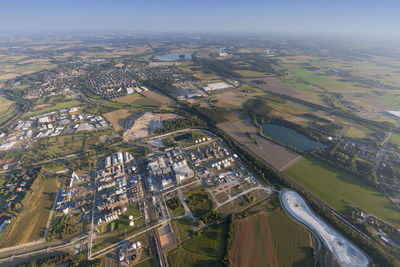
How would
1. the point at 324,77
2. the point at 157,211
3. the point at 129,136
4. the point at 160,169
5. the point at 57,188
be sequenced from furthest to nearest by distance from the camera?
the point at 324,77
the point at 129,136
the point at 160,169
the point at 57,188
the point at 157,211

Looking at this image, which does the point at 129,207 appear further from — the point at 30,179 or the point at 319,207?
the point at 319,207

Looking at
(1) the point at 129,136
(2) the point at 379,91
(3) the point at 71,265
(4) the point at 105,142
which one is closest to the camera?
(3) the point at 71,265

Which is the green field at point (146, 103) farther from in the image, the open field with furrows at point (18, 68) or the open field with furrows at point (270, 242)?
the open field with furrows at point (18, 68)

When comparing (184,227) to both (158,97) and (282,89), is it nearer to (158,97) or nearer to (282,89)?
(158,97)

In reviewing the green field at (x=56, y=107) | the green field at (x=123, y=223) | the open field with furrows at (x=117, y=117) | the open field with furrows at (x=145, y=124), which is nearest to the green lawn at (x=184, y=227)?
the green field at (x=123, y=223)

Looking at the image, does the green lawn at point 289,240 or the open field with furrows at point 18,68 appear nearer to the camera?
the green lawn at point 289,240

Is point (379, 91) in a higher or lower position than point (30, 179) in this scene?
higher

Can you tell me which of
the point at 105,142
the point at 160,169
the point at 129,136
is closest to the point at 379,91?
the point at 160,169
